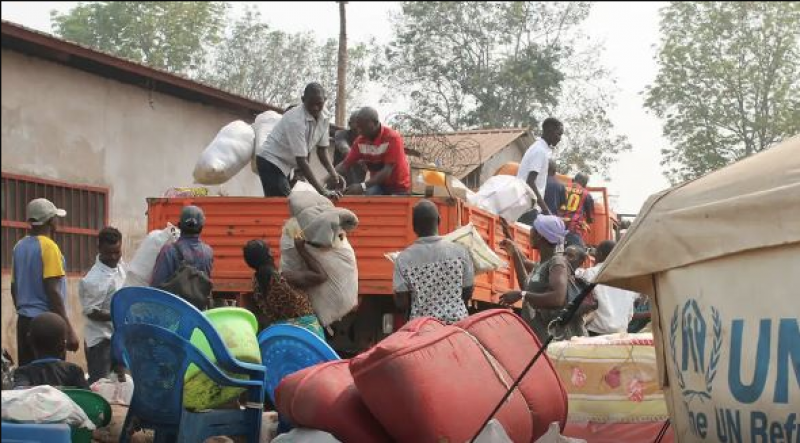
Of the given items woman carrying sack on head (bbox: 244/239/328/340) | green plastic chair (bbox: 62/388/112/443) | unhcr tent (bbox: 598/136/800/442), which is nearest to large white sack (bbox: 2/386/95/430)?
green plastic chair (bbox: 62/388/112/443)

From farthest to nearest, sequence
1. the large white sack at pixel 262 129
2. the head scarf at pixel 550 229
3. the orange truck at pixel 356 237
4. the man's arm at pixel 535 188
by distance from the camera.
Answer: the man's arm at pixel 535 188 < the large white sack at pixel 262 129 < the orange truck at pixel 356 237 < the head scarf at pixel 550 229

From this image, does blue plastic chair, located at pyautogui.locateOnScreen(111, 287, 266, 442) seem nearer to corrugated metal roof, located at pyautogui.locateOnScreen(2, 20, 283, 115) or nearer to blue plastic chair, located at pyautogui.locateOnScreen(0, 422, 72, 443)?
blue plastic chair, located at pyautogui.locateOnScreen(0, 422, 72, 443)

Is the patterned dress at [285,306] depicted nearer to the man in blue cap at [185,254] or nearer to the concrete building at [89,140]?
the man in blue cap at [185,254]

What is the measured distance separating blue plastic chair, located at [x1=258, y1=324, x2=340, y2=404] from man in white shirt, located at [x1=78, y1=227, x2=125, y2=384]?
208 cm

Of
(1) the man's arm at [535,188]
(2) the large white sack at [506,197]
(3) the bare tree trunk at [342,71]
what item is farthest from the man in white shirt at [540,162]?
(3) the bare tree trunk at [342,71]

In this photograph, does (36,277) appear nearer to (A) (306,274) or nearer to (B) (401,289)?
(A) (306,274)

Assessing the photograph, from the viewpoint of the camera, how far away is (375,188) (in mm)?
9938

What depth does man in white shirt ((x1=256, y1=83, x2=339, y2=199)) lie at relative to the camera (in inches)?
375

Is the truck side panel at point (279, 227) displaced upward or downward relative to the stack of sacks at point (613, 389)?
upward

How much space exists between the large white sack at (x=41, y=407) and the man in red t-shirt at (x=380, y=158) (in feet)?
16.8

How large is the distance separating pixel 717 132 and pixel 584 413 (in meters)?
27.4

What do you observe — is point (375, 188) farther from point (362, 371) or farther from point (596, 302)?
point (362, 371)

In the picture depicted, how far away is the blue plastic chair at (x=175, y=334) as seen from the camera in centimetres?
548

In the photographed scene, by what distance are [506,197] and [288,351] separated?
5309 millimetres
